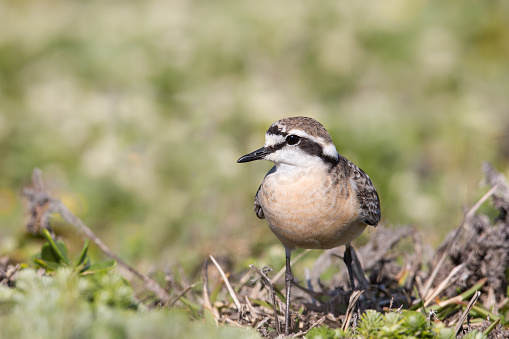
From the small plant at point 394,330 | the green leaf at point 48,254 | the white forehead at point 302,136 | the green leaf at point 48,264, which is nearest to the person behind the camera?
the small plant at point 394,330

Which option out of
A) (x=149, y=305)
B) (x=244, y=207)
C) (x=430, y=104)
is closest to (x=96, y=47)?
(x=244, y=207)

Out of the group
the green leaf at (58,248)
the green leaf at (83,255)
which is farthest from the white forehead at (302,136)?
the green leaf at (58,248)

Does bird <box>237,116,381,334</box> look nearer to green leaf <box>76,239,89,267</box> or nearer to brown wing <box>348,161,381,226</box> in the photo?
brown wing <box>348,161,381,226</box>

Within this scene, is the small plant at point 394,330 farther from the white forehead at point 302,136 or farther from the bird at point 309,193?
the white forehead at point 302,136

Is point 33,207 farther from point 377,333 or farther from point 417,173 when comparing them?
point 417,173

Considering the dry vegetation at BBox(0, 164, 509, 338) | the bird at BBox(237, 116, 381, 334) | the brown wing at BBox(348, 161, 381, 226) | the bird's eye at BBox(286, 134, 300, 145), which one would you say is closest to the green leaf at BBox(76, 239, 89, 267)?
the dry vegetation at BBox(0, 164, 509, 338)

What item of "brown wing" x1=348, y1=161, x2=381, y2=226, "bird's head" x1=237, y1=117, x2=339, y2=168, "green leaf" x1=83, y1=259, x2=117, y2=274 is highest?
"bird's head" x1=237, y1=117, x2=339, y2=168

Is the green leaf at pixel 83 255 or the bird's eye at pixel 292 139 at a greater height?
the bird's eye at pixel 292 139

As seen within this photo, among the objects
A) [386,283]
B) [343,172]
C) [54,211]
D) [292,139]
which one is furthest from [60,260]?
[386,283]

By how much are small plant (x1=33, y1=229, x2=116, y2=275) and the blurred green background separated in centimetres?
113

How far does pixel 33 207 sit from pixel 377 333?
10.4ft

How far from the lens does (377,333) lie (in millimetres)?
3807

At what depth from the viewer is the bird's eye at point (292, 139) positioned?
488 centimetres

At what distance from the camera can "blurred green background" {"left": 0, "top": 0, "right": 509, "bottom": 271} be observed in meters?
8.19
